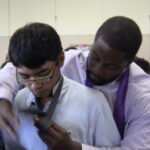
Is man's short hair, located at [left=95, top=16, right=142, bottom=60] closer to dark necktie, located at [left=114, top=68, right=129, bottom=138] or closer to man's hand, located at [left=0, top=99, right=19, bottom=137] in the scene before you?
dark necktie, located at [left=114, top=68, right=129, bottom=138]

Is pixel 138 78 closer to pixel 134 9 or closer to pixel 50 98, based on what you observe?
pixel 50 98

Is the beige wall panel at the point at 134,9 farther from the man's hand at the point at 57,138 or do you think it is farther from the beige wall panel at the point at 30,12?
the man's hand at the point at 57,138

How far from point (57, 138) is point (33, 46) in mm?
321

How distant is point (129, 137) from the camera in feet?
3.43

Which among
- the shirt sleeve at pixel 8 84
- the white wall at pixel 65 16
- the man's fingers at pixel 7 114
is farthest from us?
the white wall at pixel 65 16

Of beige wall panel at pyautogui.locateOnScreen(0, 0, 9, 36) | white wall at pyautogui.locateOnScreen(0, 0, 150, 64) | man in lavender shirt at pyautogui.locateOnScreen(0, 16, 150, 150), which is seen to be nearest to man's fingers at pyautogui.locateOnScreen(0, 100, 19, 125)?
man in lavender shirt at pyautogui.locateOnScreen(0, 16, 150, 150)

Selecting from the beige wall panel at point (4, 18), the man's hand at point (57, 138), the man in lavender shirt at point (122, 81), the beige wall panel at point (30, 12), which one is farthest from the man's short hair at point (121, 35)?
the beige wall panel at point (4, 18)

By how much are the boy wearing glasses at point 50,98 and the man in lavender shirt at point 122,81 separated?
0.26 feet

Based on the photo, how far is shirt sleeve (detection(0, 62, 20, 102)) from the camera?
108 centimetres

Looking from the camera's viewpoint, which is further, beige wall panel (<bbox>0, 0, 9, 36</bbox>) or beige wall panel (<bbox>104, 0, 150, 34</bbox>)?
beige wall panel (<bbox>0, 0, 9, 36</bbox>)

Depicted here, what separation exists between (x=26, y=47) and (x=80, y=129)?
35cm

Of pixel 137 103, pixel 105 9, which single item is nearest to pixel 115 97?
pixel 137 103

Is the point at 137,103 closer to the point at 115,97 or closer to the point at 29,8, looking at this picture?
the point at 115,97

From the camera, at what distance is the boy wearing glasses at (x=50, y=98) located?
960mm
